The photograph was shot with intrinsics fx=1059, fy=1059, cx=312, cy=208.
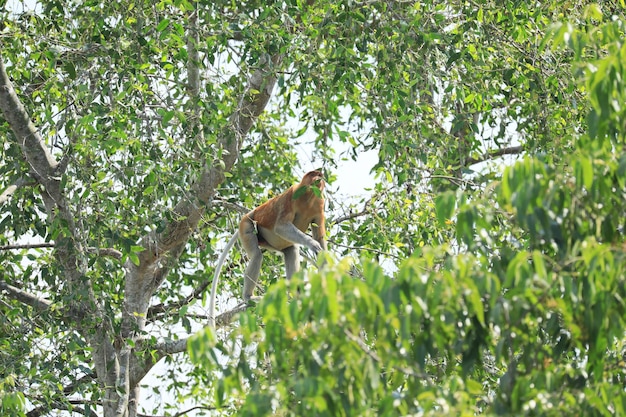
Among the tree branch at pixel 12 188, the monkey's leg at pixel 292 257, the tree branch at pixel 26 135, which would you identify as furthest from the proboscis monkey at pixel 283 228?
the tree branch at pixel 12 188

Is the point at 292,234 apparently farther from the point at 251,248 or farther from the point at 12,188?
the point at 12,188

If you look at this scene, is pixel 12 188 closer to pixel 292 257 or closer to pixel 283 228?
pixel 283 228

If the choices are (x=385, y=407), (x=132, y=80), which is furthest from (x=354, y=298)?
(x=132, y=80)

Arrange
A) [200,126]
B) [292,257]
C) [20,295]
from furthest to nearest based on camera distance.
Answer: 1. [20,295]
2. [292,257]
3. [200,126]

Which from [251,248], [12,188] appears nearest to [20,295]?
[12,188]

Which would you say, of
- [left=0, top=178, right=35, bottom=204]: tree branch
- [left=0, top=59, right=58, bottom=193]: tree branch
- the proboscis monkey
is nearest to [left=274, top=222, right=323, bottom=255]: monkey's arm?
the proboscis monkey

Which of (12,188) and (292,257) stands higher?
(12,188)

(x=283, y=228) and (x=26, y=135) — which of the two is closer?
(x=26, y=135)

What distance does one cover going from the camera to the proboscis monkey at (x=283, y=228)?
700cm

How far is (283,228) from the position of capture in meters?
7.00

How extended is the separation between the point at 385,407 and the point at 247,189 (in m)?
5.46

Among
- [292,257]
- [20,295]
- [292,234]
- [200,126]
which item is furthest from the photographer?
[20,295]

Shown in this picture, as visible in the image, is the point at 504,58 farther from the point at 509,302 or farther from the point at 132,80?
the point at 509,302

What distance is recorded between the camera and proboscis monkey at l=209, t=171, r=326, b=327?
7.00m
